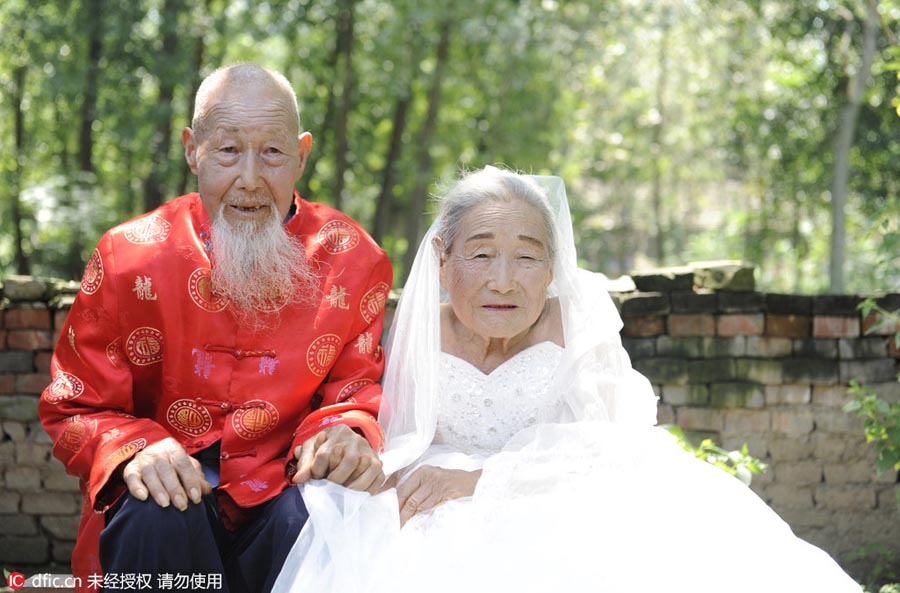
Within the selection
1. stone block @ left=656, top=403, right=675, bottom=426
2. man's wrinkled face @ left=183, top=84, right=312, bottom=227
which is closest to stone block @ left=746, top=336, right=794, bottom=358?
stone block @ left=656, top=403, right=675, bottom=426

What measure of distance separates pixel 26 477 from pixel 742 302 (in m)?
3.40

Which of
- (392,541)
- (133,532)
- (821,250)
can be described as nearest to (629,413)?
(392,541)

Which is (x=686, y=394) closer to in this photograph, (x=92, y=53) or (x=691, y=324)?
(x=691, y=324)

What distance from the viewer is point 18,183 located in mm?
11414

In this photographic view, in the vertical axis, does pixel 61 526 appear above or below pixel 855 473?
below

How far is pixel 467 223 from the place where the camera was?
9.41 feet

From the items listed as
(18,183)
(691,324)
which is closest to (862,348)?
(691,324)

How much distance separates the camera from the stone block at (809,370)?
14.0ft

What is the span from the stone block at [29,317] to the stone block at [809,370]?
3411mm

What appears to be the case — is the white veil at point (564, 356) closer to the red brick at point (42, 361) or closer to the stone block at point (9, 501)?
the red brick at point (42, 361)

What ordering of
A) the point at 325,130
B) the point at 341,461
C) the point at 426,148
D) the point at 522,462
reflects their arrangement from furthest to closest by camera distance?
the point at 325,130, the point at 426,148, the point at 522,462, the point at 341,461

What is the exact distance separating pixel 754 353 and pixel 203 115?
274cm

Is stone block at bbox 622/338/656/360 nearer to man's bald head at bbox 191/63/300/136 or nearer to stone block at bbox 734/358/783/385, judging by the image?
stone block at bbox 734/358/783/385

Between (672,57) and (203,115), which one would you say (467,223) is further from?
(672,57)
